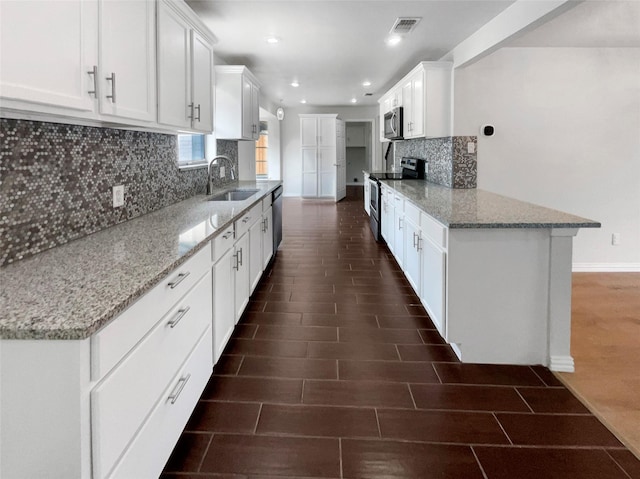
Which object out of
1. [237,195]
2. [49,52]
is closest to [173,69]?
[49,52]

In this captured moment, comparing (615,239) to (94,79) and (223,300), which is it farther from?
(94,79)

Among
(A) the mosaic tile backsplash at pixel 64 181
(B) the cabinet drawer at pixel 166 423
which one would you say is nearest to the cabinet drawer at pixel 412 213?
(A) the mosaic tile backsplash at pixel 64 181

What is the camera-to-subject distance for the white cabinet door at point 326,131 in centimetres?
1150

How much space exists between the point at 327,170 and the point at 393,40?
7.28 m

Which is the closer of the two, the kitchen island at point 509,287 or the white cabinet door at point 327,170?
the kitchen island at point 509,287

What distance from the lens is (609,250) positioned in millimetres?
4945

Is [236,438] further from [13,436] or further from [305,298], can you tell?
[305,298]

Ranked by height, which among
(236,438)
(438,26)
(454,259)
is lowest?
(236,438)

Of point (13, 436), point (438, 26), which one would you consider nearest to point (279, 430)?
point (13, 436)

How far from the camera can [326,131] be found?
11.6m

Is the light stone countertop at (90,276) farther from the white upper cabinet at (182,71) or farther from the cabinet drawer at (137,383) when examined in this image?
the white upper cabinet at (182,71)

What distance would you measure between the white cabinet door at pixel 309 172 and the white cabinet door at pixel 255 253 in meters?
7.64

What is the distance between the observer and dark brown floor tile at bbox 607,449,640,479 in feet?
5.83

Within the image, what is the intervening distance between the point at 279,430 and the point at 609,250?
4.44 metres
